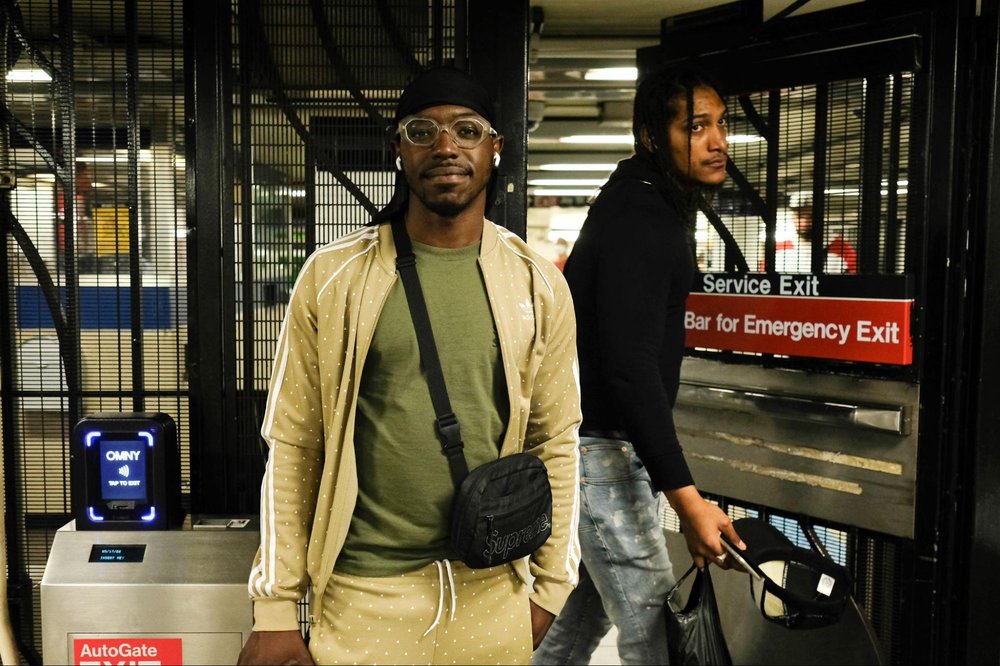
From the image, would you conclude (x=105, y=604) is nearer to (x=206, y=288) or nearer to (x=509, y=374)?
(x=206, y=288)

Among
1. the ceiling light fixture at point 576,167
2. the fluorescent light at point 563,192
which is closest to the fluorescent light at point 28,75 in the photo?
the ceiling light fixture at point 576,167

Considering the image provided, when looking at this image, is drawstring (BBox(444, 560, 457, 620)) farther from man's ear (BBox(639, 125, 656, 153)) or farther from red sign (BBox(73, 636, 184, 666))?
man's ear (BBox(639, 125, 656, 153))

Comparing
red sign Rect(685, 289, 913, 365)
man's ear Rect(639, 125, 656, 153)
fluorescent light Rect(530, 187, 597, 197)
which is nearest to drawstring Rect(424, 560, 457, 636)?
man's ear Rect(639, 125, 656, 153)

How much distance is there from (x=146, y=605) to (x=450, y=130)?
1.46 meters

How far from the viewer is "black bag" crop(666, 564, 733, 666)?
91.2 inches

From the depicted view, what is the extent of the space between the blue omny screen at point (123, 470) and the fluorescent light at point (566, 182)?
12446 mm

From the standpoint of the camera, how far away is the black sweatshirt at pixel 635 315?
2.21 meters

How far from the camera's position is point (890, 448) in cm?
309

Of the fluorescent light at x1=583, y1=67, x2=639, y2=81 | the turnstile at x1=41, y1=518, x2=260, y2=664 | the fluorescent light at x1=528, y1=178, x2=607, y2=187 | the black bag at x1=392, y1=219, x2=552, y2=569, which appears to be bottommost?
the turnstile at x1=41, y1=518, x2=260, y2=664

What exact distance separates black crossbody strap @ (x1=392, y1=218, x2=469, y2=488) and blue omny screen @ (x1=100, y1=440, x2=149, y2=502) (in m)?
1.08

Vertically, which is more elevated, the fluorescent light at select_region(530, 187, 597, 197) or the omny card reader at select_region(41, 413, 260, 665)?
the fluorescent light at select_region(530, 187, 597, 197)

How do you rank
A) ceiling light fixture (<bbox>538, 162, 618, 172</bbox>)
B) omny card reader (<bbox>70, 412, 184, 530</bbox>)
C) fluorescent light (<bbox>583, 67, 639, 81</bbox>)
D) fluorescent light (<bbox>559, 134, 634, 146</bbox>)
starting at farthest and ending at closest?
Result: ceiling light fixture (<bbox>538, 162, 618, 172</bbox>), fluorescent light (<bbox>559, 134, 634, 146</bbox>), fluorescent light (<bbox>583, 67, 639, 81</bbox>), omny card reader (<bbox>70, 412, 184, 530</bbox>)

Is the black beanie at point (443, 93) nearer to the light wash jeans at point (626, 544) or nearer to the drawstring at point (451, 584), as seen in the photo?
the drawstring at point (451, 584)

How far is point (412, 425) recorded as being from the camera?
1.74 meters
